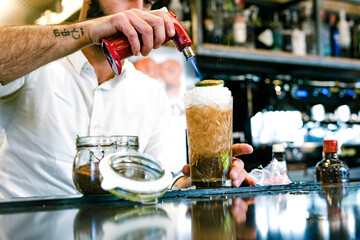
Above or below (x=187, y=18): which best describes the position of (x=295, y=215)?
below

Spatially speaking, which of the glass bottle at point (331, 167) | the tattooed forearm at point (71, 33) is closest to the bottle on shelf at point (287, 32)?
the glass bottle at point (331, 167)

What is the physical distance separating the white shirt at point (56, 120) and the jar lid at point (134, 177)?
2.06 ft

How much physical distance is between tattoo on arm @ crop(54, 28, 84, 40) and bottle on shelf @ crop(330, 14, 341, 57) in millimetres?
2671

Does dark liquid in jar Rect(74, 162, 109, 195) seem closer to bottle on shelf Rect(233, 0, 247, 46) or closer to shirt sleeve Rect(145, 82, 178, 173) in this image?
shirt sleeve Rect(145, 82, 178, 173)

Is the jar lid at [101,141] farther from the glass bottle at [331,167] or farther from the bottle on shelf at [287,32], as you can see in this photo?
the bottle on shelf at [287,32]

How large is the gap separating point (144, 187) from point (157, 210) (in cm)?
5

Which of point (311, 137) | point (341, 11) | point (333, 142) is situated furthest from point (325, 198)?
point (341, 11)

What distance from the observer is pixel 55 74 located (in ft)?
Result: 4.55

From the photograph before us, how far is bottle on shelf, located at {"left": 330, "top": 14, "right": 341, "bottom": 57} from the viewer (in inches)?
124

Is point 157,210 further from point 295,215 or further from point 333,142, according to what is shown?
point 333,142

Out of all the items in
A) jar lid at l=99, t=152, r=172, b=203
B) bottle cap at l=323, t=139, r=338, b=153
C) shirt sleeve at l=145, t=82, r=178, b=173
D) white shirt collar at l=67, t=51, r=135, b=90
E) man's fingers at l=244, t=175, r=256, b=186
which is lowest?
jar lid at l=99, t=152, r=172, b=203

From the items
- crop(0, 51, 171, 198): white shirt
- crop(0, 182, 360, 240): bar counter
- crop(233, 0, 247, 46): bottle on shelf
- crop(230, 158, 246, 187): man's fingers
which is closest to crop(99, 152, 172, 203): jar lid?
crop(0, 182, 360, 240): bar counter

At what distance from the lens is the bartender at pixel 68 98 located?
0.95 metres

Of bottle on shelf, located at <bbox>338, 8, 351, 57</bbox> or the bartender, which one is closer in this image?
the bartender
